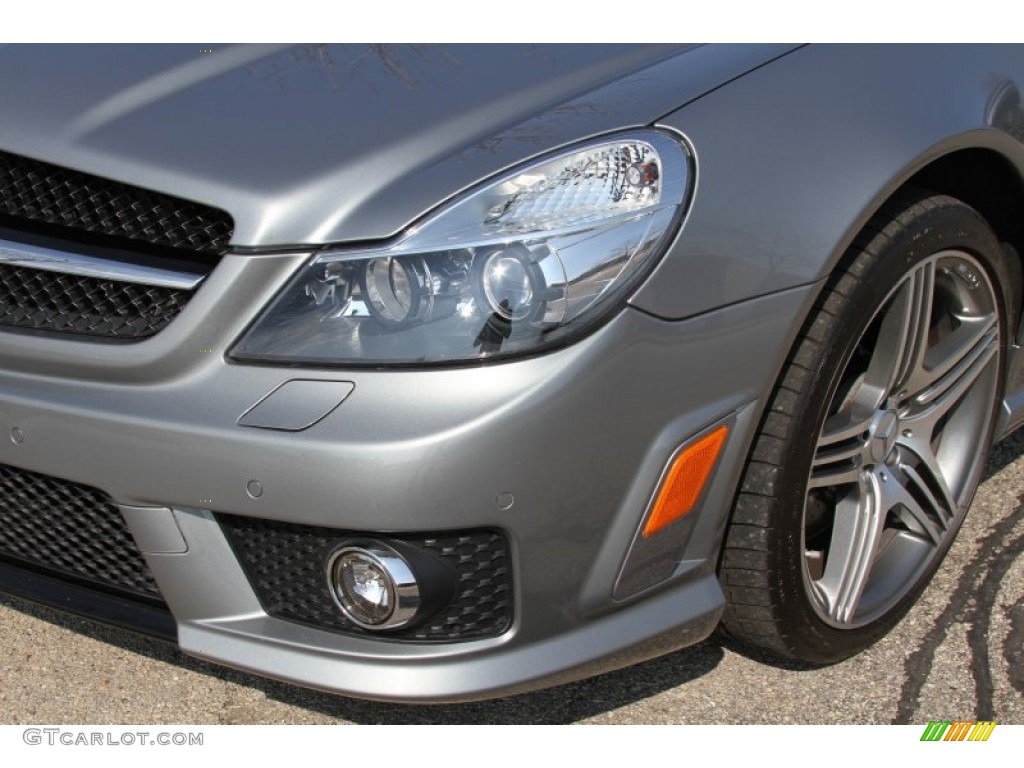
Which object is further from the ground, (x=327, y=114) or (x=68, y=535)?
(x=327, y=114)

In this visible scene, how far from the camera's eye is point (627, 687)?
2764 mm

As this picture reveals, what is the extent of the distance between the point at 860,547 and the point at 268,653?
3.96 feet

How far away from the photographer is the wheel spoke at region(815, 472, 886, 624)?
9.03 ft

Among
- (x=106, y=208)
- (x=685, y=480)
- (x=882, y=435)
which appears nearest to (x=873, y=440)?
(x=882, y=435)

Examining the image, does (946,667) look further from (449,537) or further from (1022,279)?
(449,537)

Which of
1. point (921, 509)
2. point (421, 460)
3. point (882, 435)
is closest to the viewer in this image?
point (421, 460)

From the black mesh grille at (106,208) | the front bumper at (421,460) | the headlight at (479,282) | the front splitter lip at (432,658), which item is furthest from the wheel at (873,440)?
the black mesh grille at (106,208)

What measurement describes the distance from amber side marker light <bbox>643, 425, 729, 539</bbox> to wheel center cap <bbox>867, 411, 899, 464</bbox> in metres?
0.60

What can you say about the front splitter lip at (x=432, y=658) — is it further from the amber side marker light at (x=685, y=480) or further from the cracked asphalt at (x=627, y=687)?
the cracked asphalt at (x=627, y=687)

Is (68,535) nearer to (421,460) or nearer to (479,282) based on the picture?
(421,460)

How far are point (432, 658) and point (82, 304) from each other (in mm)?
821

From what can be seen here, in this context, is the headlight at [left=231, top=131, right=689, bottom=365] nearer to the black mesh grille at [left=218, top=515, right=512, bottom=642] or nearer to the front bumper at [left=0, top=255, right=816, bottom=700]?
the front bumper at [left=0, top=255, right=816, bottom=700]

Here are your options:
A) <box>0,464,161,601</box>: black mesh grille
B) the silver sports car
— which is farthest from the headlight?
<box>0,464,161,601</box>: black mesh grille

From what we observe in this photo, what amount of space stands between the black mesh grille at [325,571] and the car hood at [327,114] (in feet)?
1.50
